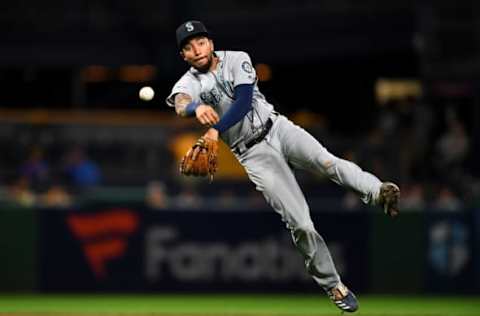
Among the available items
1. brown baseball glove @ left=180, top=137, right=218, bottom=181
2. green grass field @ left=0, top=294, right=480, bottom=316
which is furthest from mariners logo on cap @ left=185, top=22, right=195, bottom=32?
green grass field @ left=0, top=294, right=480, bottom=316

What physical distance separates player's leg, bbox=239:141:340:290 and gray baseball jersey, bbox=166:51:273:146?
18cm

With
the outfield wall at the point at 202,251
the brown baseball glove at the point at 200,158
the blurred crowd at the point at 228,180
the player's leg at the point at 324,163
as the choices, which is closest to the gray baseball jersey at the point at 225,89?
the player's leg at the point at 324,163

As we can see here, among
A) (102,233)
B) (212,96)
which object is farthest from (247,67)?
(102,233)

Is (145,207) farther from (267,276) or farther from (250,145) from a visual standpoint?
(250,145)

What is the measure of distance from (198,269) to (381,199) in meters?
6.45

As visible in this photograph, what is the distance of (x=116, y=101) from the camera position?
837 inches

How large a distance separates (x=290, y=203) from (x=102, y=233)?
611 cm

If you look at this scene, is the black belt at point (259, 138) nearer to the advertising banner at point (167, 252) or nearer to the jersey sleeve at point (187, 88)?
the jersey sleeve at point (187, 88)

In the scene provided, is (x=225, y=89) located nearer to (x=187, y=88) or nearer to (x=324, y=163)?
(x=187, y=88)

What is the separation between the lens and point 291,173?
34.4ft

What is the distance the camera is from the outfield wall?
52.4ft

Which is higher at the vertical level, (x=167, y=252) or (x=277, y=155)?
(x=277, y=155)

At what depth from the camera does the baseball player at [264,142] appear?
10.1m

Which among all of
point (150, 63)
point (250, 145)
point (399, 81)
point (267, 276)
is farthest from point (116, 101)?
point (250, 145)
